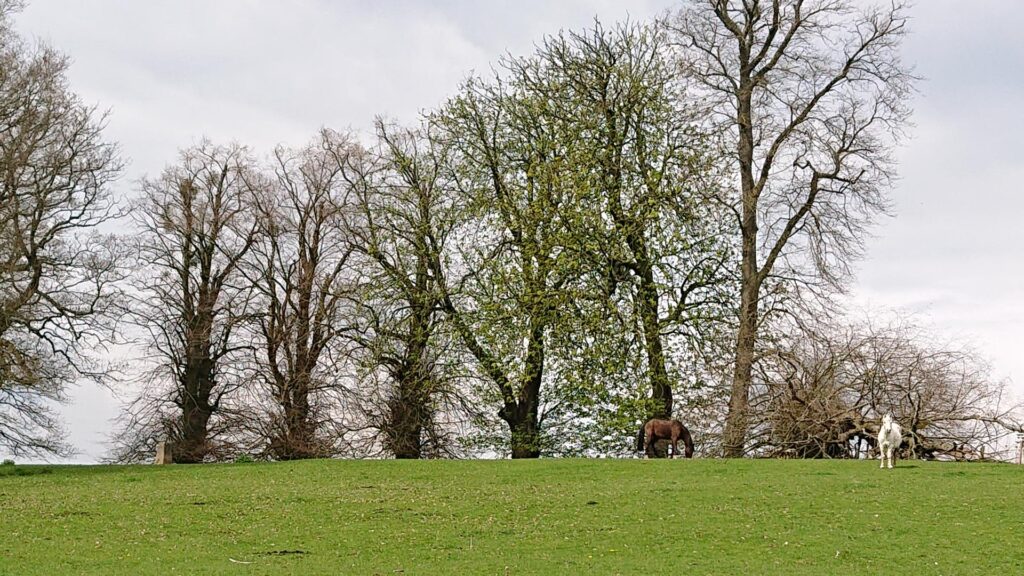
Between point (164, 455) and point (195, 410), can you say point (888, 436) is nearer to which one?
point (164, 455)

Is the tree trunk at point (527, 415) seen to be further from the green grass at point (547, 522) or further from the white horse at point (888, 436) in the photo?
→ the white horse at point (888, 436)

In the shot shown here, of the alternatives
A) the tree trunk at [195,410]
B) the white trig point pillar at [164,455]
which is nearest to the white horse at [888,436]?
the white trig point pillar at [164,455]

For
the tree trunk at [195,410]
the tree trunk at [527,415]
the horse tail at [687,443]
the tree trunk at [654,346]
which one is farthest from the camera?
the tree trunk at [195,410]

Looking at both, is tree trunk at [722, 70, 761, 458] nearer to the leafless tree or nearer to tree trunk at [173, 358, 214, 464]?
the leafless tree

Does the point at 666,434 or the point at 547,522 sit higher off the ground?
the point at 666,434

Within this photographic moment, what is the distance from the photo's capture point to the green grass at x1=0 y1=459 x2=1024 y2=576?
14305mm

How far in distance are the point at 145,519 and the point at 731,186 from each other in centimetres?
2127

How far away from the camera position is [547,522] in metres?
17.2

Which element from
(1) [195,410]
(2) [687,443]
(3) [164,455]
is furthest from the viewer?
(1) [195,410]

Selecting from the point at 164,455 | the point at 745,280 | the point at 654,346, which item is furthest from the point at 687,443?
the point at 164,455

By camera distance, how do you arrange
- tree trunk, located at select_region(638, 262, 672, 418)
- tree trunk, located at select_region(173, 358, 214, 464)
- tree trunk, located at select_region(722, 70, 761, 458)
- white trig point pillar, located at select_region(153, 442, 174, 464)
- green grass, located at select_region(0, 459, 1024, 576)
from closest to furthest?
green grass, located at select_region(0, 459, 1024, 576) < tree trunk, located at select_region(722, 70, 761, 458) < white trig point pillar, located at select_region(153, 442, 174, 464) < tree trunk, located at select_region(638, 262, 672, 418) < tree trunk, located at select_region(173, 358, 214, 464)

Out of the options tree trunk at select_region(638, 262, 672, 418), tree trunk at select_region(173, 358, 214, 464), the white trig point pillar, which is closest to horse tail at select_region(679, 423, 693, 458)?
tree trunk at select_region(638, 262, 672, 418)

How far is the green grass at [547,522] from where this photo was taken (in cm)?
1430

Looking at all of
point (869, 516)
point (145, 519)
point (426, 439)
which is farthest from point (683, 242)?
point (145, 519)
